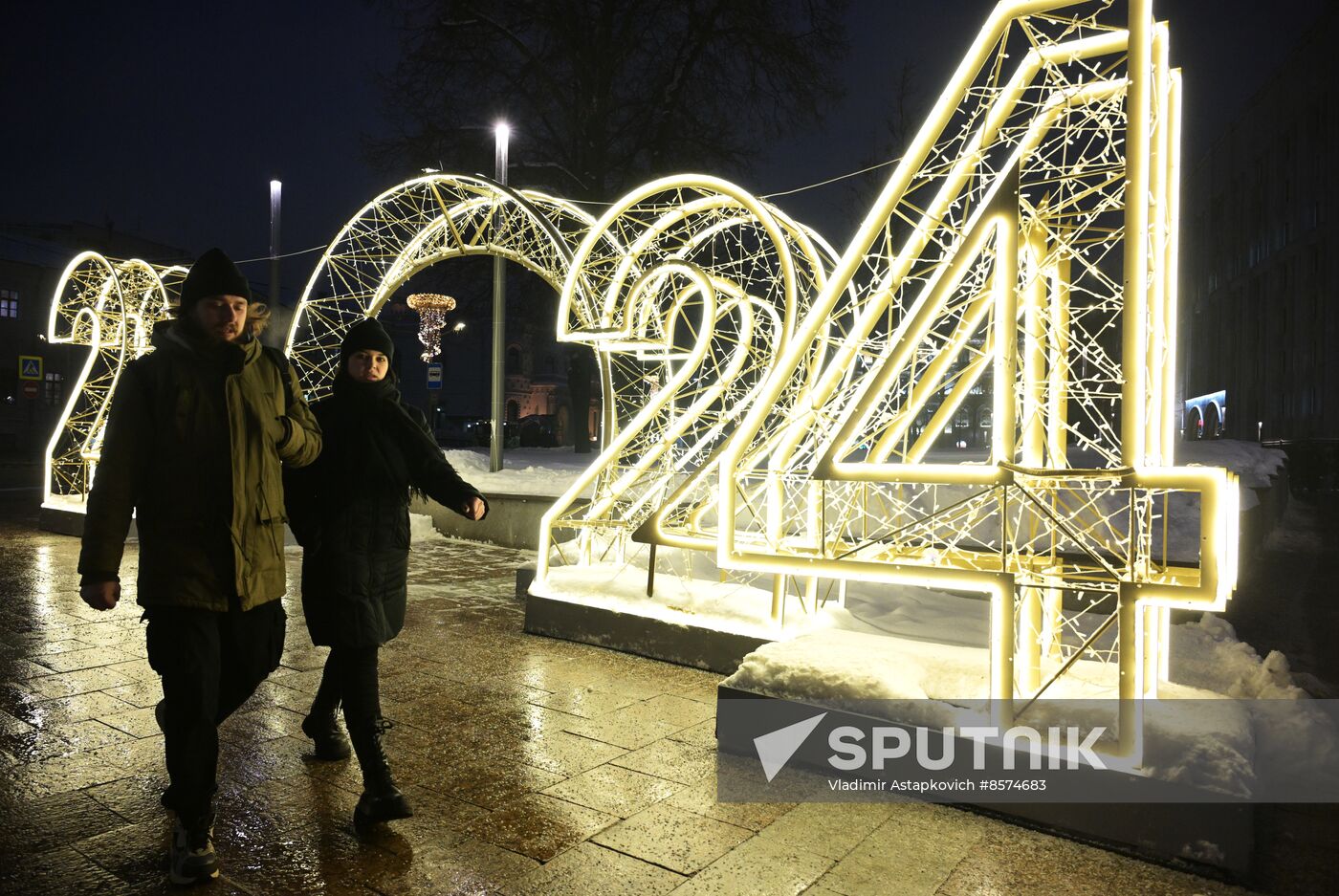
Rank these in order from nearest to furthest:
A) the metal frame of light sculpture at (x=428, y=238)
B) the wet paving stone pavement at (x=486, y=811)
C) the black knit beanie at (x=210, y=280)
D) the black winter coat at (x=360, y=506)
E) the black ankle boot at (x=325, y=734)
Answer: the wet paving stone pavement at (x=486, y=811)
the black knit beanie at (x=210, y=280)
the black winter coat at (x=360, y=506)
the black ankle boot at (x=325, y=734)
the metal frame of light sculpture at (x=428, y=238)

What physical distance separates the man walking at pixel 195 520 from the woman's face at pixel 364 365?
503mm

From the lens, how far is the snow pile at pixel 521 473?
13258 mm

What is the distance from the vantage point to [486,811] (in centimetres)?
377

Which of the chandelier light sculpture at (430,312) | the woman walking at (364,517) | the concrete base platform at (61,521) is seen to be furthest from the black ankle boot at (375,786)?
the chandelier light sculpture at (430,312)

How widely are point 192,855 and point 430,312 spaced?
50.5ft

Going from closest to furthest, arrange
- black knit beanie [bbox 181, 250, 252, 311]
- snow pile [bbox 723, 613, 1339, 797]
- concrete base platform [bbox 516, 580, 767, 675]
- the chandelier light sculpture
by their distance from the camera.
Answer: black knit beanie [bbox 181, 250, 252, 311], snow pile [bbox 723, 613, 1339, 797], concrete base platform [bbox 516, 580, 767, 675], the chandelier light sculpture

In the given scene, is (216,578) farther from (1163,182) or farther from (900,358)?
(1163,182)

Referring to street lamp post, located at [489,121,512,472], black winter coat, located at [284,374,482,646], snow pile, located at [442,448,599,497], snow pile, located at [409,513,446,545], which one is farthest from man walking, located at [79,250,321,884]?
street lamp post, located at [489,121,512,472]

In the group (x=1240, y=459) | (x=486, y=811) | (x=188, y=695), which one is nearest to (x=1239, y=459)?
(x=1240, y=459)

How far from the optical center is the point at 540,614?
6906 millimetres

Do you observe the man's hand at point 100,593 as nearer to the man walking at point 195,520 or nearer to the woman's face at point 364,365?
the man walking at point 195,520

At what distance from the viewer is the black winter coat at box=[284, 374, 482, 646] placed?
3.66 meters

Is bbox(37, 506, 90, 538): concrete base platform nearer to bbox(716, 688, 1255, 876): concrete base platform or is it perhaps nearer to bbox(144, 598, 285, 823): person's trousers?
bbox(144, 598, 285, 823): person's trousers

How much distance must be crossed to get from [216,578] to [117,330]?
11671mm
